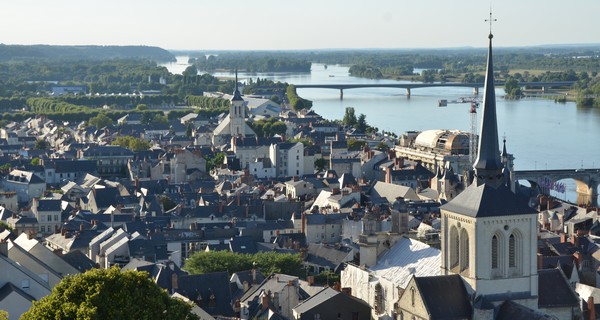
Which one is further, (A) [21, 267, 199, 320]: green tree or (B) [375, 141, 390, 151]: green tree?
(B) [375, 141, 390, 151]: green tree

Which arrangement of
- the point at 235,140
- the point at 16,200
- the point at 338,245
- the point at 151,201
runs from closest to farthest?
the point at 338,245 < the point at 151,201 < the point at 16,200 < the point at 235,140

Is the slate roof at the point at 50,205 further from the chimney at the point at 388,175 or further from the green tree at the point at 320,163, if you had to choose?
the green tree at the point at 320,163

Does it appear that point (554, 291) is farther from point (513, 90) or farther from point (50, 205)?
point (513, 90)

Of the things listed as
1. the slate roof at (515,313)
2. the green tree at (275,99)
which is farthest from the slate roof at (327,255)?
the green tree at (275,99)

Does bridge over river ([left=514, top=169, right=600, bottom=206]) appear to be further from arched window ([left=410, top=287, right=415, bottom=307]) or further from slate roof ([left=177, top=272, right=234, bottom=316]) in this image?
arched window ([left=410, top=287, right=415, bottom=307])

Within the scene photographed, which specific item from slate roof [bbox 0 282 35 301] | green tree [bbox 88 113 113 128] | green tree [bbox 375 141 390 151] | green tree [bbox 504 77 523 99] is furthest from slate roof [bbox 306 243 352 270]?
green tree [bbox 504 77 523 99]

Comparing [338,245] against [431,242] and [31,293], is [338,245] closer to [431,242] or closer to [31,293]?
[431,242]

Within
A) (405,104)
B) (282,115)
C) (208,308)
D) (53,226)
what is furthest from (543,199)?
(405,104)
